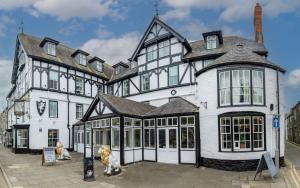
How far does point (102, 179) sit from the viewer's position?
56.5ft

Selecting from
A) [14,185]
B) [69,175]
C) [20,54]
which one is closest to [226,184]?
[69,175]

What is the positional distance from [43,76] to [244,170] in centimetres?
2257

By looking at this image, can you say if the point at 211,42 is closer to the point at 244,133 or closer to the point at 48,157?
the point at 244,133

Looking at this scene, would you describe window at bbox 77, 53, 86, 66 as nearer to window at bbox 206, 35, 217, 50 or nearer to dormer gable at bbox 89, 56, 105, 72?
dormer gable at bbox 89, 56, 105, 72

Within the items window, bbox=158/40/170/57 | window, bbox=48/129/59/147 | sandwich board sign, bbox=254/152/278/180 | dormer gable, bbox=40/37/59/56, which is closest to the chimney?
window, bbox=158/40/170/57

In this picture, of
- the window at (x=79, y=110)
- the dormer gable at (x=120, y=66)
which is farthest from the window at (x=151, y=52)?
the window at (x=79, y=110)

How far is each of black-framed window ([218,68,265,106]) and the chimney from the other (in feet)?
34.0

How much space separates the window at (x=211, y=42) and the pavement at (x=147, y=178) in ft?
36.8

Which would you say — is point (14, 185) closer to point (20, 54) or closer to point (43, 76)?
point (43, 76)

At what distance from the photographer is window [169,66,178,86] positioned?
27.9 m

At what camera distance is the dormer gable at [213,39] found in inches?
1069

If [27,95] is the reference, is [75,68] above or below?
above

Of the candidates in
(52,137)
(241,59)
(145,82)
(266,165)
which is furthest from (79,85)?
(266,165)

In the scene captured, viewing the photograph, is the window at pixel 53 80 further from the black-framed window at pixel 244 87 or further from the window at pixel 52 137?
the black-framed window at pixel 244 87
